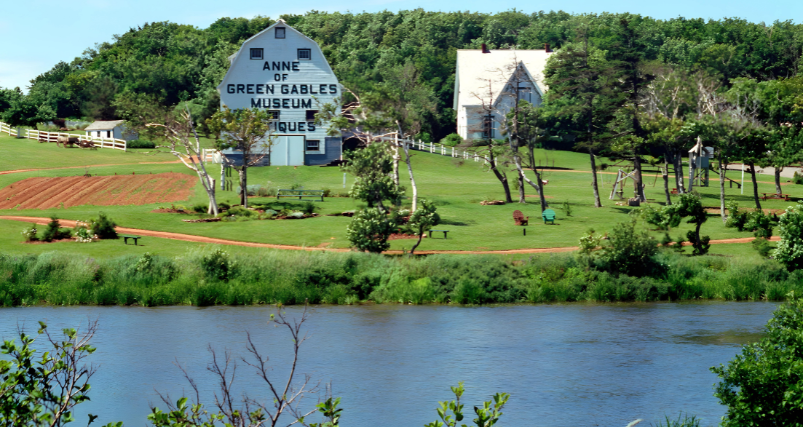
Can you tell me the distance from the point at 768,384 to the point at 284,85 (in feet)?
218

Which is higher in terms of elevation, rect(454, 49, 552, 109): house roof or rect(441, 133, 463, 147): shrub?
rect(454, 49, 552, 109): house roof

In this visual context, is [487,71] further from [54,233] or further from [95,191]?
[54,233]

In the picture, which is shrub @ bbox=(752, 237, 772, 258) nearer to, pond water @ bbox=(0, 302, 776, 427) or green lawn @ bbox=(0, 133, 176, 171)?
pond water @ bbox=(0, 302, 776, 427)

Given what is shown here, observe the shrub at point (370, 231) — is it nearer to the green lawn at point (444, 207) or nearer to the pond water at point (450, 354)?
the green lawn at point (444, 207)

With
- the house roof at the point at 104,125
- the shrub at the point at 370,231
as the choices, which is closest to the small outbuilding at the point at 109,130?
the house roof at the point at 104,125

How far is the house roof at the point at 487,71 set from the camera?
96.4m

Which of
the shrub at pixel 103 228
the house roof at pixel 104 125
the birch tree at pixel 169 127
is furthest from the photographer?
the house roof at pixel 104 125

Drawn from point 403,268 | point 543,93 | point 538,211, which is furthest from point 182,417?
point 543,93

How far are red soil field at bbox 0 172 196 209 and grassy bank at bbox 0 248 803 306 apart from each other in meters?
20.4

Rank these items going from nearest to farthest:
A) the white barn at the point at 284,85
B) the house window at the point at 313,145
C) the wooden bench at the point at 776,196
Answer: the wooden bench at the point at 776,196 < the white barn at the point at 284,85 < the house window at the point at 313,145

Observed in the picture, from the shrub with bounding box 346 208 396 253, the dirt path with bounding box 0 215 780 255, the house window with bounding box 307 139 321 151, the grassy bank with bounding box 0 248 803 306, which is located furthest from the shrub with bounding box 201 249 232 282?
the house window with bounding box 307 139 321 151

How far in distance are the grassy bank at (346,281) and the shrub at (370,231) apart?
7.25 feet

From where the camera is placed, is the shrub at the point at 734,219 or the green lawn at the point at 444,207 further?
the green lawn at the point at 444,207

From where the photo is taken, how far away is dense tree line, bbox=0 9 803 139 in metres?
106
